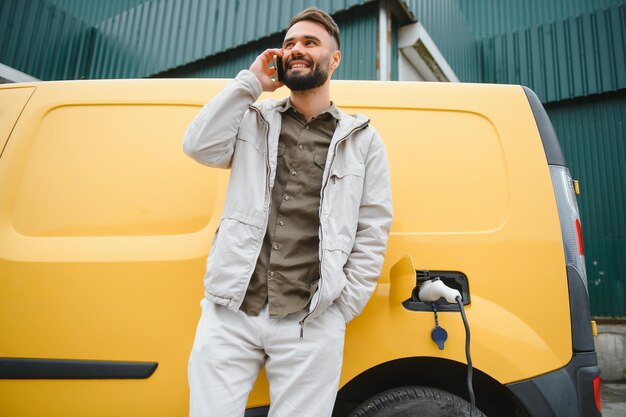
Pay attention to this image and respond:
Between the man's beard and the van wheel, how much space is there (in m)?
1.15

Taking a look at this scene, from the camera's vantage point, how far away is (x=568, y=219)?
1.35m

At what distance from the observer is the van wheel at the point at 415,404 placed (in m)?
1.24

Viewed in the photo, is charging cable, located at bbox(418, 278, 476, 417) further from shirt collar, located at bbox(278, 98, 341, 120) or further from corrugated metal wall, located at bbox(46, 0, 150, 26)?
corrugated metal wall, located at bbox(46, 0, 150, 26)

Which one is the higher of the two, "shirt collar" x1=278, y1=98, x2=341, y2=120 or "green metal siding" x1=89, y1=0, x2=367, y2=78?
"green metal siding" x1=89, y1=0, x2=367, y2=78

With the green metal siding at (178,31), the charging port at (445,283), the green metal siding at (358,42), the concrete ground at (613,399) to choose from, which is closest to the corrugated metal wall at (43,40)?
the green metal siding at (178,31)

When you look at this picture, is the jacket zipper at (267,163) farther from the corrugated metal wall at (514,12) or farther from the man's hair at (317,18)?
the corrugated metal wall at (514,12)

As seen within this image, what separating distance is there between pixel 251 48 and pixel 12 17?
3.48 metres

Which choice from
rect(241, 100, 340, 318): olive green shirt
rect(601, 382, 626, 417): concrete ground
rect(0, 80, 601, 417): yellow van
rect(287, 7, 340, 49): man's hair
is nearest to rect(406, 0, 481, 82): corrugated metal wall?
rect(287, 7, 340, 49): man's hair

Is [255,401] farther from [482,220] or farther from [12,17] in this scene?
[12,17]

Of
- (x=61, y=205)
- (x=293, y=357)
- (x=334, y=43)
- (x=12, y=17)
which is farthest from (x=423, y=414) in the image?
(x=12, y=17)

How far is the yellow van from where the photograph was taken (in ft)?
4.16

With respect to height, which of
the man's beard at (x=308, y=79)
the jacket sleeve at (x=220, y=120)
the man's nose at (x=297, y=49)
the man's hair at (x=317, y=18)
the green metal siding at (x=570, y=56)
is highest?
the green metal siding at (x=570, y=56)

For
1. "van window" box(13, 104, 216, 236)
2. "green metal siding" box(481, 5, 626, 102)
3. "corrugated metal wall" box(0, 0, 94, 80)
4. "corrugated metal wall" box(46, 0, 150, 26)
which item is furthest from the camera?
"corrugated metal wall" box(46, 0, 150, 26)

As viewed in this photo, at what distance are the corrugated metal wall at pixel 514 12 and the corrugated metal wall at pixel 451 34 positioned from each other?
60 centimetres
